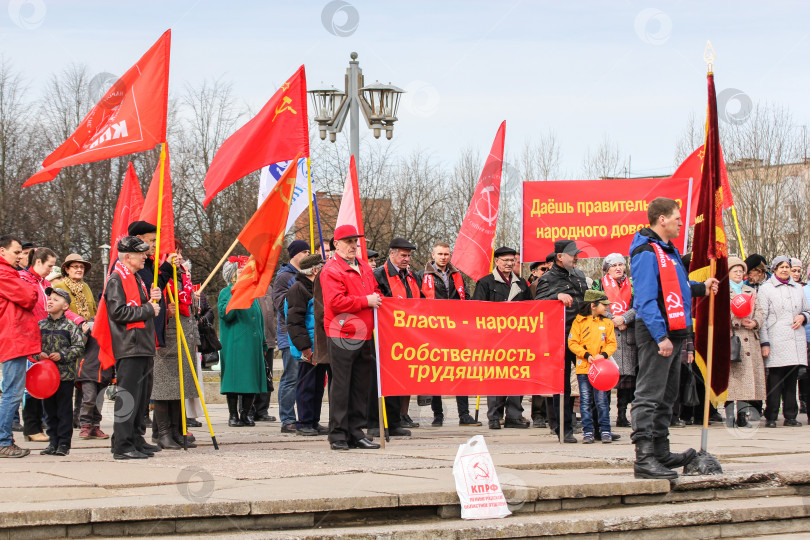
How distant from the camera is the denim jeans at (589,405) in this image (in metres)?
10.1

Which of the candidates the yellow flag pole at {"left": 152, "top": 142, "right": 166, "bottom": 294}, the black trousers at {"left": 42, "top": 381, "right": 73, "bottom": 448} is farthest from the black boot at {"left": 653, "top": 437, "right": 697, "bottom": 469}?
the black trousers at {"left": 42, "top": 381, "right": 73, "bottom": 448}

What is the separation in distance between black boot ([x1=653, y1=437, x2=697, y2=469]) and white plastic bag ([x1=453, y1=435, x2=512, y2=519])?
1.51 m

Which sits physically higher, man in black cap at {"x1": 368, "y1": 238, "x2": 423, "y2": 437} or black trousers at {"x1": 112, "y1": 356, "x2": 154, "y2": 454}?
man in black cap at {"x1": 368, "y1": 238, "x2": 423, "y2": 437}

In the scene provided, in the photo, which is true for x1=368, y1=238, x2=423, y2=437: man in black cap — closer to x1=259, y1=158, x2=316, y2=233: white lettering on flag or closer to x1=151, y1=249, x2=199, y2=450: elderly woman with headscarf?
x1=259, y1=158, x2=316, y2=233: white lettering on flag

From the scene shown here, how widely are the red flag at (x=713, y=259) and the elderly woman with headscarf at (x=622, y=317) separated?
3.43 metres

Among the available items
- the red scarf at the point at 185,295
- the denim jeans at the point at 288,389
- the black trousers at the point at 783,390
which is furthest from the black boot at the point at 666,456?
the black trousers at the point at 783,390

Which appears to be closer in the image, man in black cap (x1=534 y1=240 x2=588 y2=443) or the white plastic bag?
the white plastic bag

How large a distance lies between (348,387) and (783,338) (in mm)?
6175

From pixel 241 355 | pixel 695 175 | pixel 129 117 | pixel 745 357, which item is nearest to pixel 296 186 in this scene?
pixel 241 355

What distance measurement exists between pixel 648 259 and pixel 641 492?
1596 mm

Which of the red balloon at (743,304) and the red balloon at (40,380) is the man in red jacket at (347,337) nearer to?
the red balloon at (40,380)

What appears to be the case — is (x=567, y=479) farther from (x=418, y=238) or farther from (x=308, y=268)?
(x=418, y=238)

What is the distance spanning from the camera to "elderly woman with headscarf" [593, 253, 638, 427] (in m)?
11.5

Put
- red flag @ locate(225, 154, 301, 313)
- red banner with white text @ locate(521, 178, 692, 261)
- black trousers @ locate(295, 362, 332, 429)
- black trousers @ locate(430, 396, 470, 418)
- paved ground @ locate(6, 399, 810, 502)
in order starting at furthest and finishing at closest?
red banner with white text @ locate(521, 178, 692, 261)
black trousers @ locate(430, 396, 470, 418)
black trousers @ locate(295, 362, 332, 429)
red flag @ locate(225, 154, 301, 313)
paved ground @ locate(6, 399, 810, 502)
